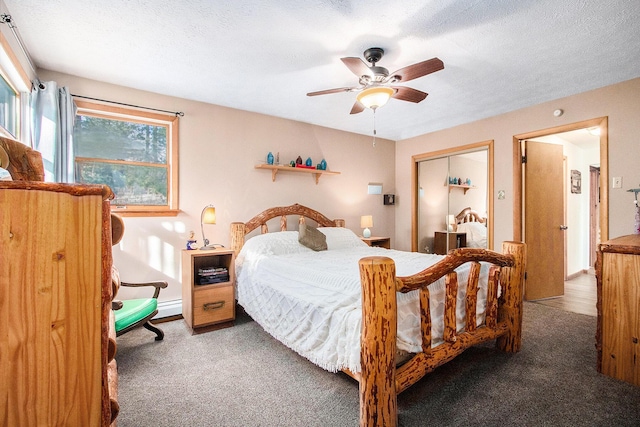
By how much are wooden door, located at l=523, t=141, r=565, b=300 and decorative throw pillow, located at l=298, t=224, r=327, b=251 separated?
2.64m

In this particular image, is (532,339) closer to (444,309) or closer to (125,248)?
(444,309)

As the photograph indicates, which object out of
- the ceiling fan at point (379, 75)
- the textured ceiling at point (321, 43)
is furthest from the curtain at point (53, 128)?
the ceiling fan at point (379, 75)

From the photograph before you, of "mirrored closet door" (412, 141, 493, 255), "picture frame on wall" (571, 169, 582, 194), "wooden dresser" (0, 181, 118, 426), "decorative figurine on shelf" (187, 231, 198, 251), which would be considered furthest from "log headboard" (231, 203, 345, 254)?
"picture frame on wall" (571, 169, 582, 194)

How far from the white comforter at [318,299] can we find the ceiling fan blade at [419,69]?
1437 mm

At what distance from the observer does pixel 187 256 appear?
294 cm

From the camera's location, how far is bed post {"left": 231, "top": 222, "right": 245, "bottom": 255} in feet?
11.3

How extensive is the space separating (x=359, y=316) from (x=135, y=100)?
319 cm

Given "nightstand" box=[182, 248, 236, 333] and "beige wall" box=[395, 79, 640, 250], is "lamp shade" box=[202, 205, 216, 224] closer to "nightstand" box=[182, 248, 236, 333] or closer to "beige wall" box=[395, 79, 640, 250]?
"nightstand" box=[182, 248, 236, 333]

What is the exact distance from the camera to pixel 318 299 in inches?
76.3

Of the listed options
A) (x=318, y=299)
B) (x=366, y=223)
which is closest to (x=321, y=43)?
(x=318, y=299)

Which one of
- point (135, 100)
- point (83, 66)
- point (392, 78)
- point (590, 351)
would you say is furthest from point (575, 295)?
point (83, 66)

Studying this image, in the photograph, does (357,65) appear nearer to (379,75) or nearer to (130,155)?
(379,75)

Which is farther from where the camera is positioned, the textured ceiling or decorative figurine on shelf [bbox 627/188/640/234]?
decorative figurine on shelf [bbox 627/188/640/234]

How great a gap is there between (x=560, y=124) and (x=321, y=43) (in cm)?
299
